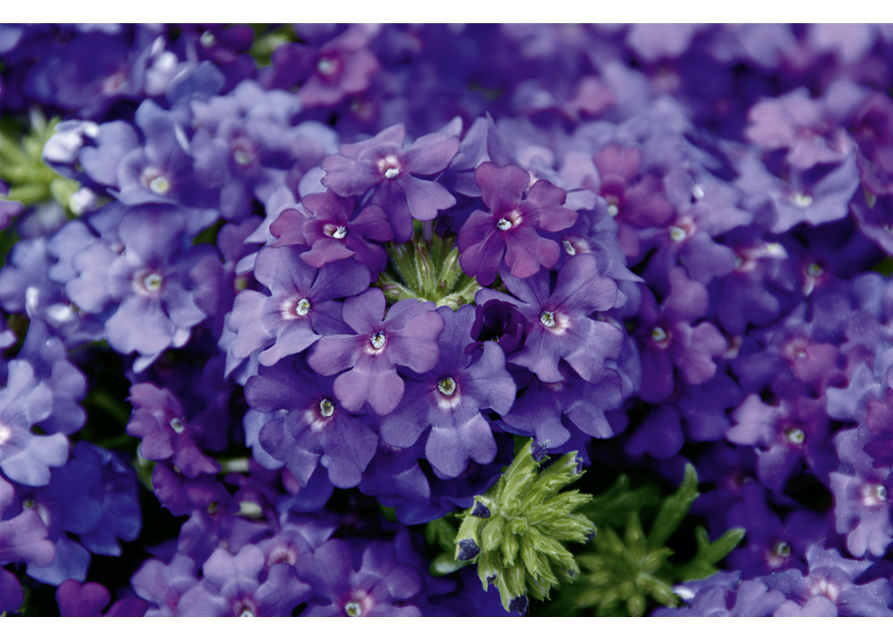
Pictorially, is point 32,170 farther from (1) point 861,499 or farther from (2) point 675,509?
(1) point 861,499

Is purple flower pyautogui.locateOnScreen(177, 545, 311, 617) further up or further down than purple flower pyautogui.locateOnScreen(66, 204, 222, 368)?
further down

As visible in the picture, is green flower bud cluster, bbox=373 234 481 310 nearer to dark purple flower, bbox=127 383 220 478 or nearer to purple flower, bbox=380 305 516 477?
purple flower, bbox=380 305 516 477

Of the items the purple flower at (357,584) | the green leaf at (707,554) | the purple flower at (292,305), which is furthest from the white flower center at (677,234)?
the purple flower at (357,584)

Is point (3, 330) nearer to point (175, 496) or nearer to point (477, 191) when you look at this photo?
point (175, 496)

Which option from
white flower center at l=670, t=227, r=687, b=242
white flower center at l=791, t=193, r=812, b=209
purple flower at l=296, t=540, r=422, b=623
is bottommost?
purple flower at l=296, t=540, r=422, b=623

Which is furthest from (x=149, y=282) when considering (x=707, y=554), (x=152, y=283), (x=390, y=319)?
(x=707, y=554)

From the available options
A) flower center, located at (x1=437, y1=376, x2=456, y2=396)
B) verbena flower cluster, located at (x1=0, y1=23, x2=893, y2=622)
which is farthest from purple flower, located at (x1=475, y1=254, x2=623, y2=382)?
flower center, located at (x1=437, y1=376, x2=456, y2=396)
